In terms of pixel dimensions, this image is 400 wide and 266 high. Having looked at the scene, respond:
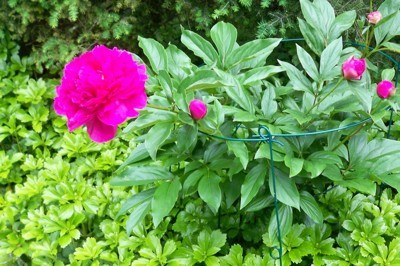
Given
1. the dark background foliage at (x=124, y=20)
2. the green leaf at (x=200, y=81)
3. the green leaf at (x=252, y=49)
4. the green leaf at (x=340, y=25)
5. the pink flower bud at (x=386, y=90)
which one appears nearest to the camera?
the green leaf at (x=200, y=81)

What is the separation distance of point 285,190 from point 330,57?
427mm

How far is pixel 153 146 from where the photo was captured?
137cm

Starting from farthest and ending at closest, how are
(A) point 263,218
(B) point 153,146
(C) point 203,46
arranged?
(A) point 263,218 < (C) point 203,46 < (B) point 153,146

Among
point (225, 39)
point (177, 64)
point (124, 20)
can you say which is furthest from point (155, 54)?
point (124, 20)

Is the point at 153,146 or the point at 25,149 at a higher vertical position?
the point at 153,146

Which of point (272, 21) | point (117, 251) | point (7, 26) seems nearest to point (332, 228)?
point (117, 251)

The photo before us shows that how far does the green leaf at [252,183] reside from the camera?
1.50 meters

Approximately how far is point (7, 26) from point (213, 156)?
189 cm

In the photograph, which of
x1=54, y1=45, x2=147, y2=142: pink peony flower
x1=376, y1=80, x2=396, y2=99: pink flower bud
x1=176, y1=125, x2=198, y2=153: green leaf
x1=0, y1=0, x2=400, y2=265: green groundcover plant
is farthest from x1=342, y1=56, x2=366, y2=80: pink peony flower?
x1=54, y1=45, x2=147, y2=142: pink peony flower

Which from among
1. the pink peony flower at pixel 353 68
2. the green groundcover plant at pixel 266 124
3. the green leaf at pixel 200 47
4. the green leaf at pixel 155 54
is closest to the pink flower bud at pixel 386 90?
the green groundcover plant at pixel 266 124

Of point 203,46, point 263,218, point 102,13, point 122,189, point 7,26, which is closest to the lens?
point 203,46

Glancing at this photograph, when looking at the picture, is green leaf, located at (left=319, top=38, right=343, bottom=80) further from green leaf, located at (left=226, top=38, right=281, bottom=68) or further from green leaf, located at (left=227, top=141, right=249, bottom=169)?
green leaf, located at (left=227, top=141, right=249, bottom=169)

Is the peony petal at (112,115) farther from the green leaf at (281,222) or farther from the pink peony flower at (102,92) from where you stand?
the green leaf at (281,222)

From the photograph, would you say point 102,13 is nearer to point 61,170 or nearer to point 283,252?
point 61,170
